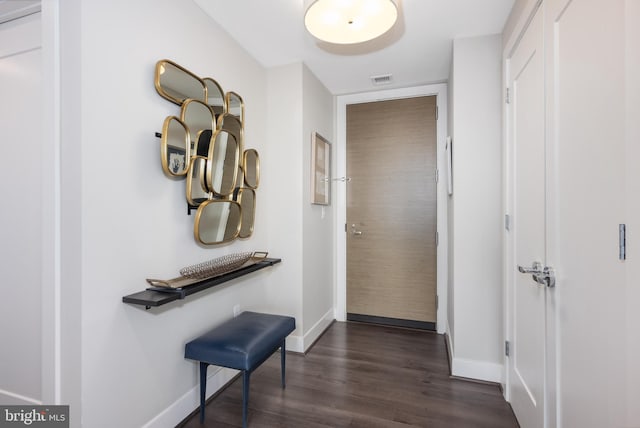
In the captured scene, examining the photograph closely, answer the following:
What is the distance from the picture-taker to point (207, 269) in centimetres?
184

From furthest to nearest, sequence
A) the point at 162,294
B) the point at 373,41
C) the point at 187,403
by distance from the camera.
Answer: the point at 373,41 < the point at 187,403 < the point at 162,294

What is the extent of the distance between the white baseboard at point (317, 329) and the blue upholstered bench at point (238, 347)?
77 centimetres

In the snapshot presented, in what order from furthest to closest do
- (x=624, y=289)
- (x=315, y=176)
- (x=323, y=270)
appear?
1. (x=323, y=270)
2. (x=315, y=176)
3. (x=624, y=289)

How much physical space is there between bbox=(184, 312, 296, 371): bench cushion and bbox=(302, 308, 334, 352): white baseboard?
75 centimetres

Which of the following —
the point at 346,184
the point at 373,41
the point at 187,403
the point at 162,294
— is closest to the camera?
the point at 162,294

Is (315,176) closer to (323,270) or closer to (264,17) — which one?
(323,270)

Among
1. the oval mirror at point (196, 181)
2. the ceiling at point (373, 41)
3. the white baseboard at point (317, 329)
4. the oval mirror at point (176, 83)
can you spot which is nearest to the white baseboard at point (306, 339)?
the white baseboard at point (317, 329)

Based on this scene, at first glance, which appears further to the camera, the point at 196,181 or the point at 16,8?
the point at 196,181

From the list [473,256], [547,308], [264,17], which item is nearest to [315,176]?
[264,17]

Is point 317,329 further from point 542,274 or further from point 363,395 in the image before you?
point 542,274

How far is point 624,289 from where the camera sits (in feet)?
2.74

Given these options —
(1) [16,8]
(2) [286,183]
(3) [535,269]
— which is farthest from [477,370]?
(1) [16,8]

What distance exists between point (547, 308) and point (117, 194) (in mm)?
2057

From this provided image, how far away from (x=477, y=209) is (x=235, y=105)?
1.99 m
